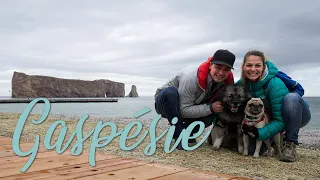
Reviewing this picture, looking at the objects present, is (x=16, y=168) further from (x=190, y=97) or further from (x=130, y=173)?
(x=190, y=97)

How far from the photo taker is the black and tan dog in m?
4.57

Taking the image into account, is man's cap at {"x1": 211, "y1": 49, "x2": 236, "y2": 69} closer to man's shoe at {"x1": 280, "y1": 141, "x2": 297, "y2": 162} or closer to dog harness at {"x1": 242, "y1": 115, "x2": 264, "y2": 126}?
dog harness at {"x1": 242, "y1": 115, "x2": 264, "y2": 126}

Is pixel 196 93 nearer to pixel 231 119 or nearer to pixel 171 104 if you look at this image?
pixel 171 104

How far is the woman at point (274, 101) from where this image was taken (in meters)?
4.50

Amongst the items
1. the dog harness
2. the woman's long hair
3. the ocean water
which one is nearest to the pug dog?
the dog harness

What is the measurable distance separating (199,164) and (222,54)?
1.58 meters

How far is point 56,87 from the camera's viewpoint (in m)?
104

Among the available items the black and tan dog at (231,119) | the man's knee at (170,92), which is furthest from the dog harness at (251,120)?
the man's knee at (170,92)

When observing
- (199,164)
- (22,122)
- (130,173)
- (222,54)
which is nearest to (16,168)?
(22,122)

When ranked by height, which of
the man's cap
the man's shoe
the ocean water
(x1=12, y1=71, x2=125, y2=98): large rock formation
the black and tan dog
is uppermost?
(x1=12, y1=71, x2=125, y2=98): large rock formation

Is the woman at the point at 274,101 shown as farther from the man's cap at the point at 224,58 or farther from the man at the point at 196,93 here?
the man at the point at 196,93

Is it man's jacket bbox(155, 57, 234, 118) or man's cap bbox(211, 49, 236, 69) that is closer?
man's cap bbox(211, 49, 236, 69)

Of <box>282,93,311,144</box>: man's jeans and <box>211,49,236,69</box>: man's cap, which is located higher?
<box>211,49,236,69</box>: man's cap

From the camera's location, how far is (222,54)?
15.1 feet
